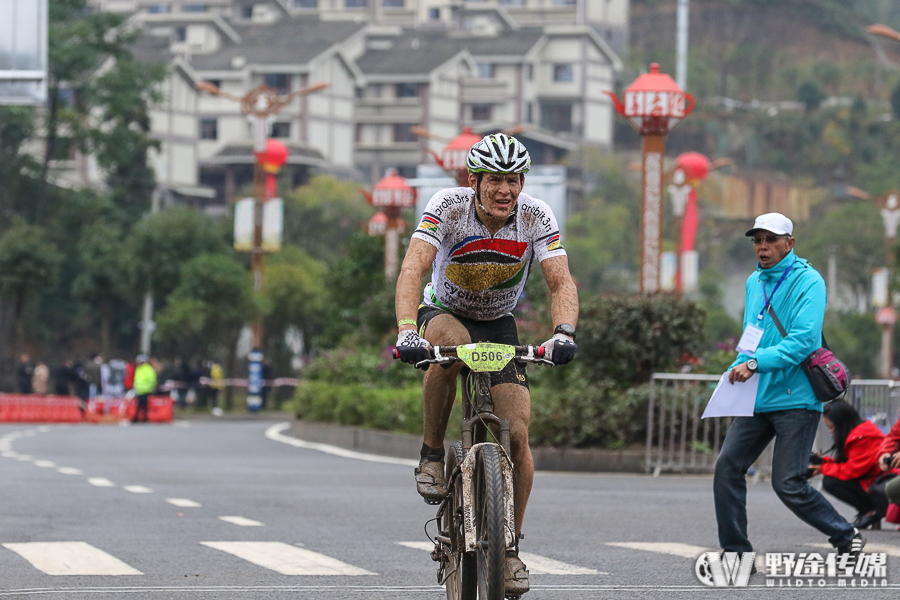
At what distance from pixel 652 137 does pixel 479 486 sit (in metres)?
15.4

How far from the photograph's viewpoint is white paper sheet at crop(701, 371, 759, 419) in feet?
28.3

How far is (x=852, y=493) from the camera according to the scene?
11.9m

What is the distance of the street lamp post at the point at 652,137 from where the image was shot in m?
21.2

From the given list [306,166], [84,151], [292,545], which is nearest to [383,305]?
[292,545]

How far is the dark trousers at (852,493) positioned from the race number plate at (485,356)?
19.4 ft

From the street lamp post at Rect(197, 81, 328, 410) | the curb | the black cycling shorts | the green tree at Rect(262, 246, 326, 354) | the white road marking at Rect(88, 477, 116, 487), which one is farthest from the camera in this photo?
the green tree at Rect(262, 246, 326, 354)

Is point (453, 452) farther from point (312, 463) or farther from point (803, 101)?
point (803, 101)

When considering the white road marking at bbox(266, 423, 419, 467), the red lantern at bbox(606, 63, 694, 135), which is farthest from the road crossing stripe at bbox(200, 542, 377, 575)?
the red lantern at bbox(606, 63, 694, 135)

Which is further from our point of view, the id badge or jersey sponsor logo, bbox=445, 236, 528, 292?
the id badge

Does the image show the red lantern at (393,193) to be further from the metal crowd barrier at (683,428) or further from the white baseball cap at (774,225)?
the white baseball cap at (774,225)

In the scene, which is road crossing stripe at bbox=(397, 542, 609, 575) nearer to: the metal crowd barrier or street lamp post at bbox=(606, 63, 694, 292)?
the metal crowd barrier

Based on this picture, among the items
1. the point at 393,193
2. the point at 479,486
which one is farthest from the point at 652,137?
the point at 479,486

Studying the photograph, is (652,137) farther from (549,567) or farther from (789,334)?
(789,334)

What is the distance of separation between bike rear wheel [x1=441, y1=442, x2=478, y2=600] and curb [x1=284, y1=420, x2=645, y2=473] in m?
11.6
